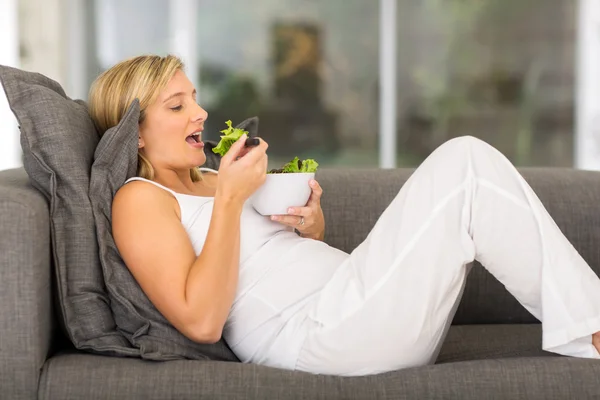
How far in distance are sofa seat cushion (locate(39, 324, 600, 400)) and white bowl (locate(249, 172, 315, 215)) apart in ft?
1.21

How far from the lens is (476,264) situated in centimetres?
246

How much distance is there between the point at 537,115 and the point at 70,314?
16.4 ft

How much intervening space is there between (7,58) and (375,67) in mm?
2530

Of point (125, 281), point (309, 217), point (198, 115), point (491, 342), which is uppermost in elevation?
point (198, 115)

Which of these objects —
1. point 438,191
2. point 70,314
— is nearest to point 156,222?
point 70,314

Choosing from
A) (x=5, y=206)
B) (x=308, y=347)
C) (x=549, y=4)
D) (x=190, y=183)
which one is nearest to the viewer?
(x=5, y=206)

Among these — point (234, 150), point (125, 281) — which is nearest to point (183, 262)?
point (125, 281)

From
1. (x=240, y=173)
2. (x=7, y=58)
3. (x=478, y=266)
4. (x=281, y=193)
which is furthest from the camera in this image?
(x=7, y=58)

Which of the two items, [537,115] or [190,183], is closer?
[190,183]

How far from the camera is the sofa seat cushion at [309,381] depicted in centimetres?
170

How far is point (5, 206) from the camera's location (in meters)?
1.70

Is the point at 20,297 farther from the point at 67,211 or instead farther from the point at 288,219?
the point at 288,219

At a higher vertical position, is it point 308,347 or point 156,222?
point 156,222

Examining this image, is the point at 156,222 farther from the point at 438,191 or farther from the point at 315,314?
the point at 438,191
